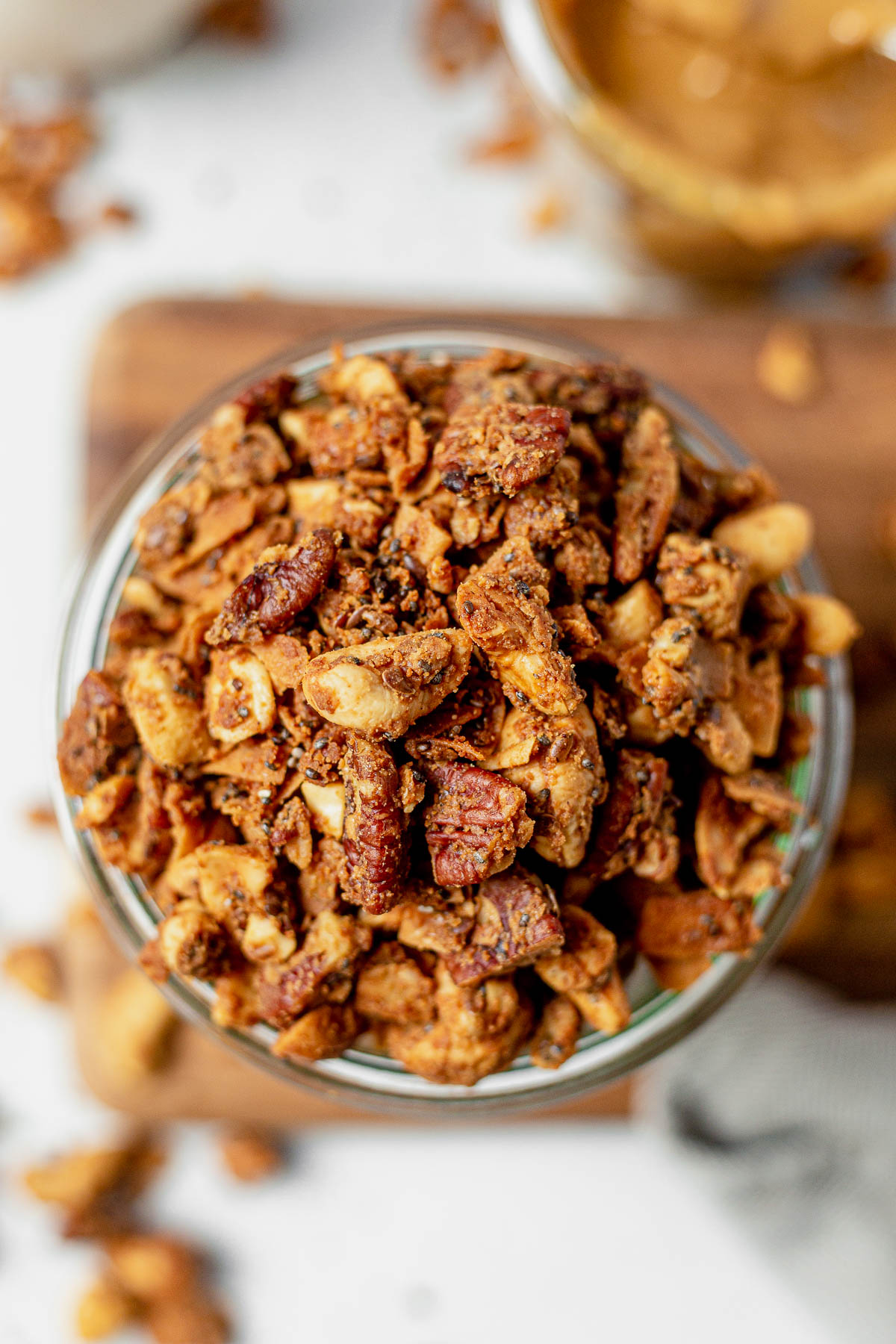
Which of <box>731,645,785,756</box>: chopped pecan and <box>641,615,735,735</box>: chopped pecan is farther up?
<box>641,615,735,735</box>: chopped pecan

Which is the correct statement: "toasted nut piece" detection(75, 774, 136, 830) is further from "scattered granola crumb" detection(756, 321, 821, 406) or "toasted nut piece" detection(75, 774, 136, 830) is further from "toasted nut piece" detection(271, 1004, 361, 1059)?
"scattered granola crumb" detection(756, 321, 821, 406)

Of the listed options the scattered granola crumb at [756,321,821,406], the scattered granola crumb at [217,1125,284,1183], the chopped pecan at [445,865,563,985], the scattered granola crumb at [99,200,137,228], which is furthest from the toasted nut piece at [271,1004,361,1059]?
the scattered granola crumb at [99,200,137,228]

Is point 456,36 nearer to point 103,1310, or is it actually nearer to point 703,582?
point 703,582

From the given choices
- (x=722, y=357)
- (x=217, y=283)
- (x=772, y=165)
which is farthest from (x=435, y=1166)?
(x=772, y=165)

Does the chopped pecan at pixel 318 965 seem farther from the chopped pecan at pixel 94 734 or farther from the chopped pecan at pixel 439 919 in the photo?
the chopped pecan at pixel 94 734

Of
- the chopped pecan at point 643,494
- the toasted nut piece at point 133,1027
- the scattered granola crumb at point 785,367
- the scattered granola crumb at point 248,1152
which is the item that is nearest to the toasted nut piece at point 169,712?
the chopped pecan at point 643,494

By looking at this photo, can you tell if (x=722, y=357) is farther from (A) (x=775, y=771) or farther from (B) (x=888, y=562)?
(A) (x=775, y=771)
